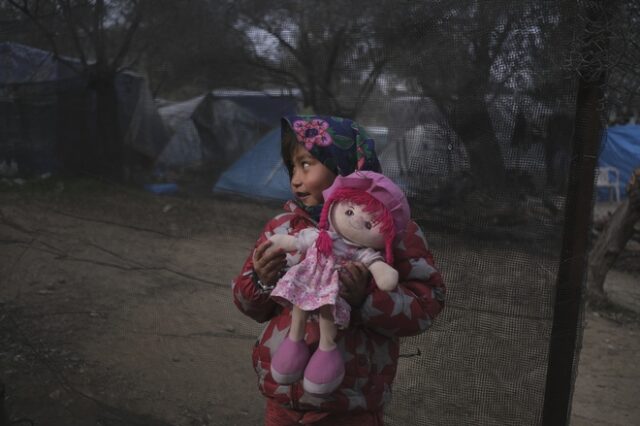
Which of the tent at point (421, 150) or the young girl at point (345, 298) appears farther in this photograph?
the tent at point (421, 150)

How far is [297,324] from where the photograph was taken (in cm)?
141

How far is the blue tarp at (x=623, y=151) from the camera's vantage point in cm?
1145

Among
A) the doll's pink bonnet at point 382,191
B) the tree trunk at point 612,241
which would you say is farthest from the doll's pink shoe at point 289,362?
the tree trunk at point 612,241

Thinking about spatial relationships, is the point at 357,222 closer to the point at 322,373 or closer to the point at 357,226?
the point at 357,226

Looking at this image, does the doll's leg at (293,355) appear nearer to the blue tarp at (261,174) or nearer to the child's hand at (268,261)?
the child's hand at (268,261)

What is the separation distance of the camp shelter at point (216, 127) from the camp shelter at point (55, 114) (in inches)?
6.2

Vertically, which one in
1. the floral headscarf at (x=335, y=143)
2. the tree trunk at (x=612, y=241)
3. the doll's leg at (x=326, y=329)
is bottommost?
the tree trunk at (x=612, y=241)

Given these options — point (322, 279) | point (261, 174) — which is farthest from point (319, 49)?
point (322, 279)

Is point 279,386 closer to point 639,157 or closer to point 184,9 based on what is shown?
point 184,9

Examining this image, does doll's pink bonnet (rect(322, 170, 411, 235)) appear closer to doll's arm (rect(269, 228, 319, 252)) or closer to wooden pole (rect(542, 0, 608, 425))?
doll's arm (rect(269, 228, 319, 252))

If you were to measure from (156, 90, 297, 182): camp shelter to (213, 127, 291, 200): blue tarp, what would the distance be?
0.14 ft

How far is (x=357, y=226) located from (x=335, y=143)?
0.28 metres

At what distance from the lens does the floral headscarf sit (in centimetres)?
155

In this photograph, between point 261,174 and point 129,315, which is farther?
point 129,315
